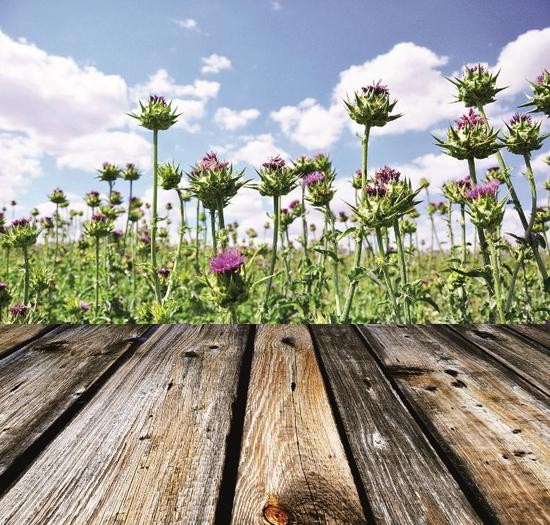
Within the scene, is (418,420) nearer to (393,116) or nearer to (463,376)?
(463,376)

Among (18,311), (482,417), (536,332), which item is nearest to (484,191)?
(536,332)

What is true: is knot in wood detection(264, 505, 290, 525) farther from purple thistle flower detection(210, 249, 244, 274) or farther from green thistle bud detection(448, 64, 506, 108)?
green thistle bud detection(448, 64, 506, 108)

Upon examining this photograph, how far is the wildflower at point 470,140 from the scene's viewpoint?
3629 millimetres

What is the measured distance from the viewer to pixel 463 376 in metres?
1.62

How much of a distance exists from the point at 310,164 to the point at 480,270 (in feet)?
6.87

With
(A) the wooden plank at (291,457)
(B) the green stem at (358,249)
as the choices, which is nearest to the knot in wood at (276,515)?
(A) the wooden plank at (291,457)

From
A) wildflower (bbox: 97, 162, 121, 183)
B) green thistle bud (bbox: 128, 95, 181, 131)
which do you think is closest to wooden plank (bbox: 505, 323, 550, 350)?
green thistle bud (bbox: 128, 95, 181, 131)

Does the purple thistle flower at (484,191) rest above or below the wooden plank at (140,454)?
above

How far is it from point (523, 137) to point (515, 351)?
2489mm

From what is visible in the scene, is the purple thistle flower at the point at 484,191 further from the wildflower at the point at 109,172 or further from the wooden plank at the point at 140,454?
the wildflower at the point at 109,172

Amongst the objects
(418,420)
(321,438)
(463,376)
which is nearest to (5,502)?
(321,438)

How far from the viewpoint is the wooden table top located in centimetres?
94

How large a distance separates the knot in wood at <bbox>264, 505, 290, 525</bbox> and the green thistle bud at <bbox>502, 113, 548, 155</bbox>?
3652mm

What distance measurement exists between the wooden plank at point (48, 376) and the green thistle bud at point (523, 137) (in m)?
3.22
